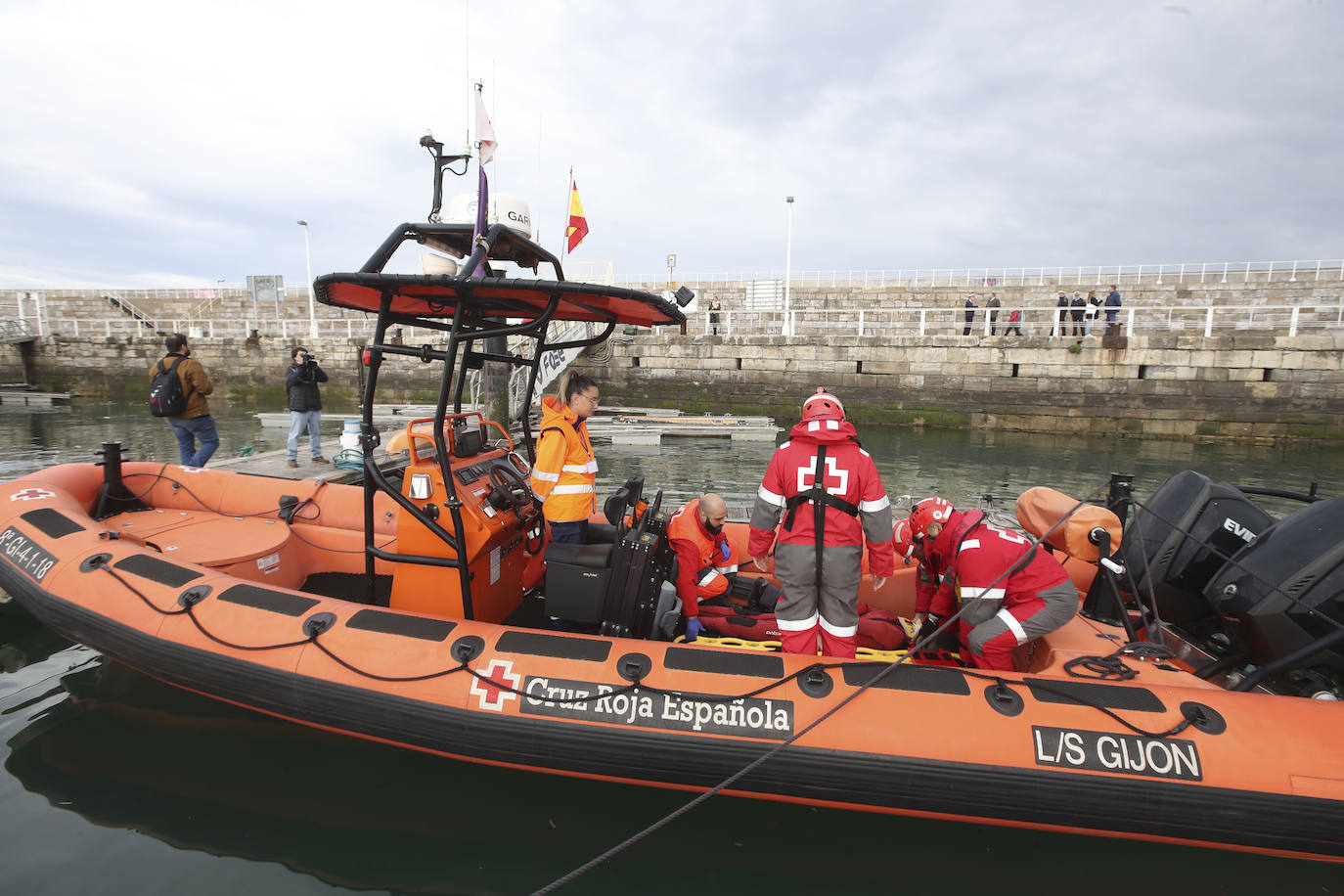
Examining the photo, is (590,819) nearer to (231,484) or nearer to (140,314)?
(231,484)

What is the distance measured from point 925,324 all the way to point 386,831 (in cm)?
1631

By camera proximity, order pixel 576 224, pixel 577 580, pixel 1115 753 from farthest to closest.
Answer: pixel 576 224, pixel 577 580, pixel 1115 753

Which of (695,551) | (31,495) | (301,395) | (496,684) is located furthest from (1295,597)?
(301,395)

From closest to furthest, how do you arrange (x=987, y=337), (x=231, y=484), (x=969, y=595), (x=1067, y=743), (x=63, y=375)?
(x=1067, y=743) < (x=969, y=595) < (x=231, y=484) < (x=987, y=337) < (x=63, y=375)

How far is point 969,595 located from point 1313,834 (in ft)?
4.51

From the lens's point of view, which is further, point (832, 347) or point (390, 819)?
point (832, 347)

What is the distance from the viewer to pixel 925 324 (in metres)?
16.2

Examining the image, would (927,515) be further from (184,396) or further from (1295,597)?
(184,396)

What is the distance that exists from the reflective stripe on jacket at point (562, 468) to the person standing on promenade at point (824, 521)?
92 centimetres

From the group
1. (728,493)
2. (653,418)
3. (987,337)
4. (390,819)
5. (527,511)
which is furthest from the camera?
(987,337)

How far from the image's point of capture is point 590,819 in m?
2.84

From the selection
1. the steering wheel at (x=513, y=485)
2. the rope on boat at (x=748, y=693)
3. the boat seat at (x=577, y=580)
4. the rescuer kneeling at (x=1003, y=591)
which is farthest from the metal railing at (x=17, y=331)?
the rescuer kneeling at (x=1003, y=591)

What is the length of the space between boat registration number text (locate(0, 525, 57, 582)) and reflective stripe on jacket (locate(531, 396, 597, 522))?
275 centimetres

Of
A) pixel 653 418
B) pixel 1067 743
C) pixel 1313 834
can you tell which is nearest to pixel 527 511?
pixel 1067 743
